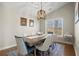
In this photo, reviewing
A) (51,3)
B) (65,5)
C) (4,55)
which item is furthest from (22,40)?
(65,5)

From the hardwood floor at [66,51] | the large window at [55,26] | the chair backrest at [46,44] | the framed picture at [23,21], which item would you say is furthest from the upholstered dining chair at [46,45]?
the framed picture at [23,21]

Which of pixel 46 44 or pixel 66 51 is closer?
pixel 66 51

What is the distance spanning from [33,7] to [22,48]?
0.93 m

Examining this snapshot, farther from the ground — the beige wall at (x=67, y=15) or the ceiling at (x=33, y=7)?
the ceiling at (x=33, y=7)

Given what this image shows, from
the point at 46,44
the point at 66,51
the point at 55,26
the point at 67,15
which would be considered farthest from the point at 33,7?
the point at 66,51

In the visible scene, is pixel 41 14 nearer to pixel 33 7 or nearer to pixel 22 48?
pixel 33 7

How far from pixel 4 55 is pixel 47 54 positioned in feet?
2.82

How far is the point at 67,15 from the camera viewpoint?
1.85m

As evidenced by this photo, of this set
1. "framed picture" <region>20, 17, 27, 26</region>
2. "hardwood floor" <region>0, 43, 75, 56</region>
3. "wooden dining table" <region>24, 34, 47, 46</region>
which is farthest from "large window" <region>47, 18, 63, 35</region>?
"framed picture" <region>20, 17, 27, 26</region>

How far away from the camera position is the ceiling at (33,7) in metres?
1.82

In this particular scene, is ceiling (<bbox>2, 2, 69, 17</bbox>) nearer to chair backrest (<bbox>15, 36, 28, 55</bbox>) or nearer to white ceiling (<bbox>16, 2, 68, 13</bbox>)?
white ceiling (<bbox>16, 2, 68, 13</bbox>)

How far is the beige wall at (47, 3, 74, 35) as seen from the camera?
181cm

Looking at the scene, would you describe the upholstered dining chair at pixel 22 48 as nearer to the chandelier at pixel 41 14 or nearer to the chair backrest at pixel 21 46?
the chair backrest at pixel 21 46

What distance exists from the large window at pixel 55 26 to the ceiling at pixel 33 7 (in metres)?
0.23
